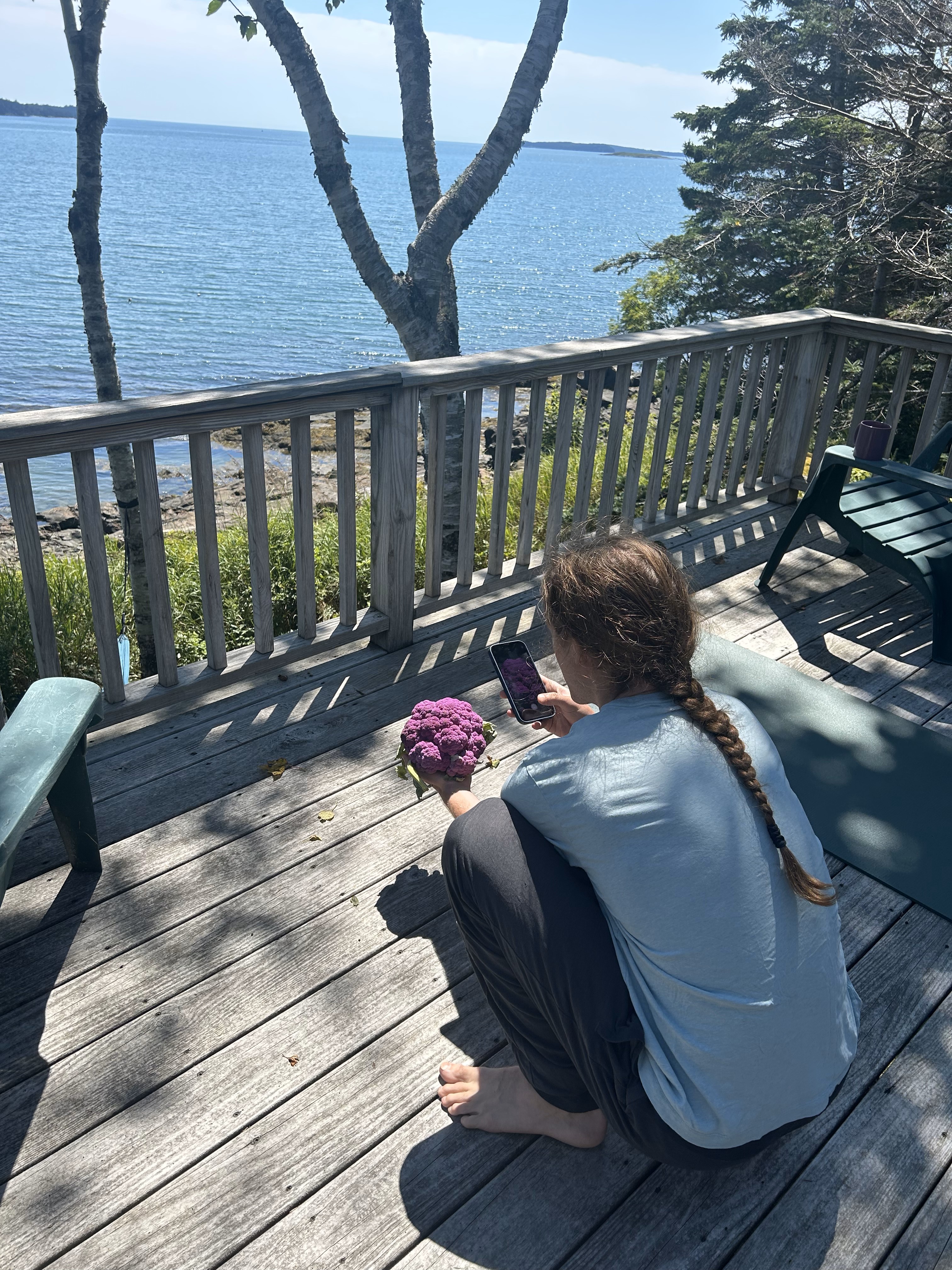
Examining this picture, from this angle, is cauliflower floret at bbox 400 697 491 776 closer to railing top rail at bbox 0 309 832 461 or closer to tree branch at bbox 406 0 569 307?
railing top rail at bbox 0 309 832 461

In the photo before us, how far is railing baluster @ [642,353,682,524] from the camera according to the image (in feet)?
12.9

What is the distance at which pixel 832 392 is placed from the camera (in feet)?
15.2

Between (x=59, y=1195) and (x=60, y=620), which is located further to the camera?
(x=60, y=620)

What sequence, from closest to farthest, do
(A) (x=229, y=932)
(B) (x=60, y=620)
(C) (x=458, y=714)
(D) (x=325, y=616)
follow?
(C) (x=458, y=714) → (A) (x=229, y=932) → (B) (x=60, y=620) → (D) (x=325, y=616)

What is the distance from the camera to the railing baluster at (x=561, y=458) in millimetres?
3398

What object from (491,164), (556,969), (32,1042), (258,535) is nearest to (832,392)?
(491,164)

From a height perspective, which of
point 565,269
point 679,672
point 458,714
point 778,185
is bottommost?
point 565,269

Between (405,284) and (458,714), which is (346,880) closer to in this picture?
(458,714)

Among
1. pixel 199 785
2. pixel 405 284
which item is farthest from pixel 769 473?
pixel 199 785

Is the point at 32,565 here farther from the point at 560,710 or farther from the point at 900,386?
the point at 900,386

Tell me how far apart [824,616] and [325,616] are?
2729 mm

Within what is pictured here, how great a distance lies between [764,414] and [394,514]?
2292mm

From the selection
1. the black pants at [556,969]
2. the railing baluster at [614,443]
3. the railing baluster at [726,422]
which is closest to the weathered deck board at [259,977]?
the black pants at [556,969]

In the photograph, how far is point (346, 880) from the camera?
2.25 metres
